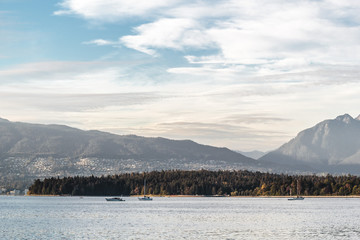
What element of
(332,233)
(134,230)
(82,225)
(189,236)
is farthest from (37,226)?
(332,233)

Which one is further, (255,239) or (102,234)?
(102,234)

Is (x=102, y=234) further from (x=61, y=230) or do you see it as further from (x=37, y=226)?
(x=37, y=226)

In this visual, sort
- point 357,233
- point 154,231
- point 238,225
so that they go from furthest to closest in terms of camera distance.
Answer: point 238,225, point 154,231, point 357,233

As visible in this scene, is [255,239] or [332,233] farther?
[332,233]

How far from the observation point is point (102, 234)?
391 ft

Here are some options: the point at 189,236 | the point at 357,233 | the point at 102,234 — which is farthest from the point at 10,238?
the point at 357,233

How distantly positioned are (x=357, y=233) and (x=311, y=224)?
26981 mm

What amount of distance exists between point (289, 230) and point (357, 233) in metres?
14.7

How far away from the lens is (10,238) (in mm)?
114812

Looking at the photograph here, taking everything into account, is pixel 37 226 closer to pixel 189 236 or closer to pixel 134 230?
pixel 134 230

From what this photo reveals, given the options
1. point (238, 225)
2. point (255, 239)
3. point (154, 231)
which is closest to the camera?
point (255, 239)

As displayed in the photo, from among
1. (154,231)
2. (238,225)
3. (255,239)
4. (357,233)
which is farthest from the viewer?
(238,225)

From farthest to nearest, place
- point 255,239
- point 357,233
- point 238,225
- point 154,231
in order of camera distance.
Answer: point 238,225
point 154,231
point 357,233
point 255,239

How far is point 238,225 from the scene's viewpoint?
140750 millimetres
